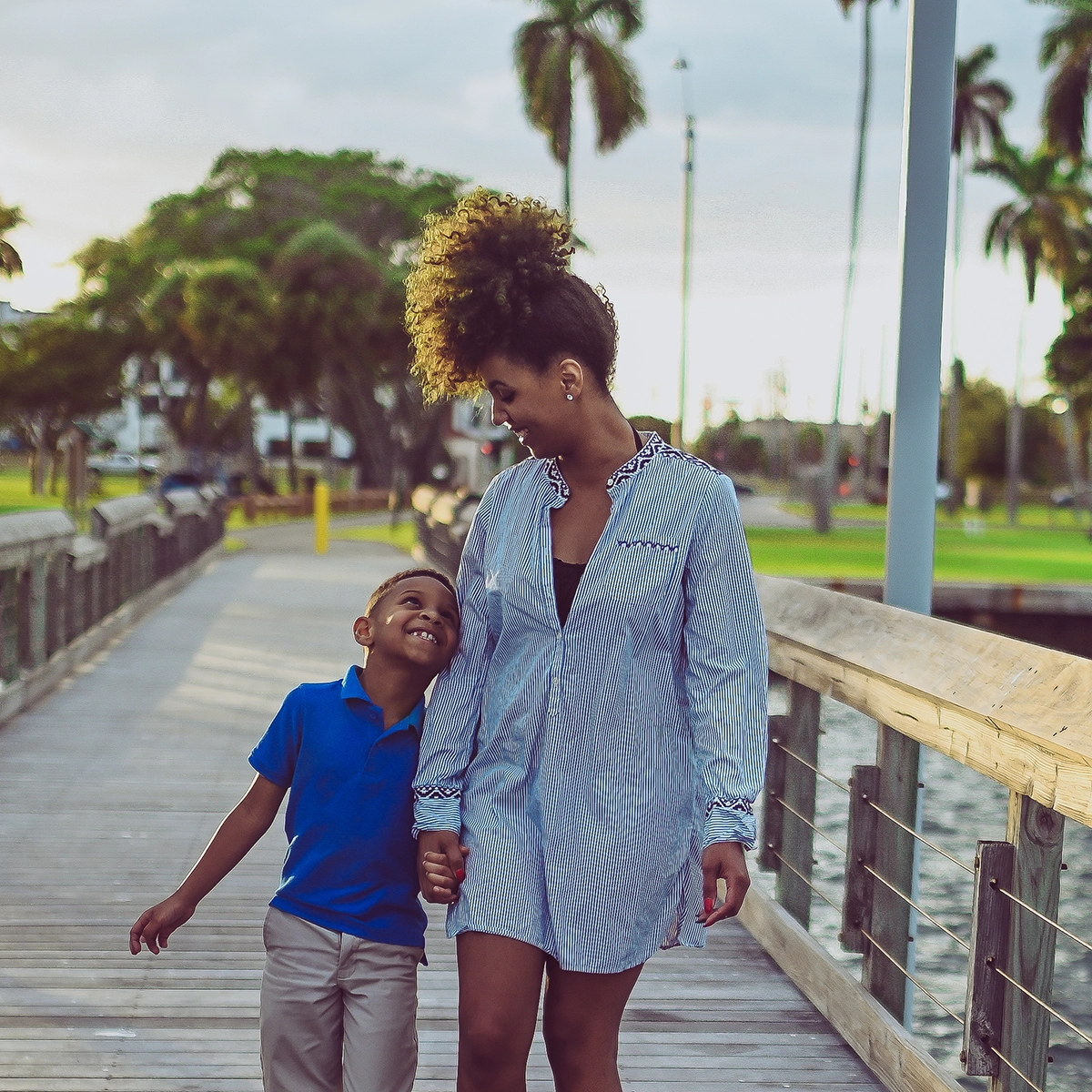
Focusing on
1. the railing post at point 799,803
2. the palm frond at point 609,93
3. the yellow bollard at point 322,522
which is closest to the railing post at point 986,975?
the railing post at point 799,803

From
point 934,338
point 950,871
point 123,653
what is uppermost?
point 934,338

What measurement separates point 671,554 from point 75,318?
58.2 m

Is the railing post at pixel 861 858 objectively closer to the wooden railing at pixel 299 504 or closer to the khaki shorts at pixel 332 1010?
the khaki shorts at pixel 332 1010

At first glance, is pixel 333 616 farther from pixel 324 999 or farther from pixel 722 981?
pixel 324 999

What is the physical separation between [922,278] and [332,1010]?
9.53 ft

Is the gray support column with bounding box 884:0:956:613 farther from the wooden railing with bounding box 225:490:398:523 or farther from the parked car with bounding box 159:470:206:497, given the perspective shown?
the parked car with bounding box 159:470:206:497

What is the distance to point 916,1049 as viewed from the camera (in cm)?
332

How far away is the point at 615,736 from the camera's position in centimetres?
238

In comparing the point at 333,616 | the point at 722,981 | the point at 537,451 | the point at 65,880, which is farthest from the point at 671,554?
the point at 333,616

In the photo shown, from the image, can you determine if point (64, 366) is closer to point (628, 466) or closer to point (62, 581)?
point (62, 581)

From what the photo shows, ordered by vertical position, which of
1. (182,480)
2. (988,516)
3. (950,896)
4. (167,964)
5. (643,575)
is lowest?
(988,516)

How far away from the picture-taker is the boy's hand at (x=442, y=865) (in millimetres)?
2385

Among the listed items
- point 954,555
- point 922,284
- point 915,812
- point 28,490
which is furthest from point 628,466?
point 28,490

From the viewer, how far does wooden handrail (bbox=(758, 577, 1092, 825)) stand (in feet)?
8.07
